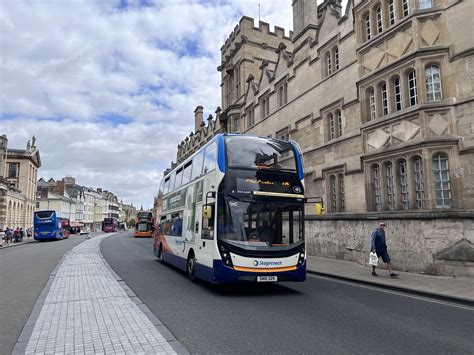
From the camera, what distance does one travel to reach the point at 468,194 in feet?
38.8

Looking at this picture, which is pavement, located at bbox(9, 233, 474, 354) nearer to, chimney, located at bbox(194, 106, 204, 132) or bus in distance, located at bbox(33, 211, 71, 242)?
bus in distance, located at bbox(33, 211, 71, 242)

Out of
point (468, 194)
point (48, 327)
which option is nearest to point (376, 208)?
point (468, 194)

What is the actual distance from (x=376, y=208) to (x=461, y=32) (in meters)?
6.94

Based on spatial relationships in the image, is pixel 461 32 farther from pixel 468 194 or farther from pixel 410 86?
A: pixel 468 194

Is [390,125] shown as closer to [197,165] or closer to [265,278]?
[197,165]

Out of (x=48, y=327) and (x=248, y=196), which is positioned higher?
(x=248, y=196)

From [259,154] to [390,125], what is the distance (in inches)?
278

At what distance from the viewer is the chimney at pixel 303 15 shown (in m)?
21.6

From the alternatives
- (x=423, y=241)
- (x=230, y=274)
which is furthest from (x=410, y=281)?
(x=230, y=274)

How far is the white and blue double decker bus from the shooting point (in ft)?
29.9

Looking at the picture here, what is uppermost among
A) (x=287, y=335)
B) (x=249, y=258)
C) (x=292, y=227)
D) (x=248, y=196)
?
(x=248, y=196)

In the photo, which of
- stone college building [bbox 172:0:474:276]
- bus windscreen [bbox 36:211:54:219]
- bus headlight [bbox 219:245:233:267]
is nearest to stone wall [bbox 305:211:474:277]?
stone college building [bbox 172:0:474:276]

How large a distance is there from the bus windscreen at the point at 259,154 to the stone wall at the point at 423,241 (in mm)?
5402

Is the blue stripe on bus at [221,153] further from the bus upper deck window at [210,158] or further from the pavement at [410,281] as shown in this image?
the pavement at [410,281]
